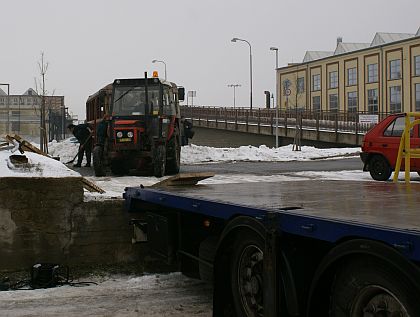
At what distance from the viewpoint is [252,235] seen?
445cm

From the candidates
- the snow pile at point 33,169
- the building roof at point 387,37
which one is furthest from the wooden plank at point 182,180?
the building roof at point 387,37

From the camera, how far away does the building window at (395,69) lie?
5999cm

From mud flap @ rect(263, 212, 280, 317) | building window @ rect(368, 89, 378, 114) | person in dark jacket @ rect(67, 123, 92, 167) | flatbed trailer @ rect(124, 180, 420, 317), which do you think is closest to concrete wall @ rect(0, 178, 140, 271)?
flatbed trailer @ rect(124, 180, 420, 317)

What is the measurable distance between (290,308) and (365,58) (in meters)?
65.1

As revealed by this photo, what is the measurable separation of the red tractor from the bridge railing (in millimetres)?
21542

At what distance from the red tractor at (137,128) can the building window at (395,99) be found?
48629 millimetres

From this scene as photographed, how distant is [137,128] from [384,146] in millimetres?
6297

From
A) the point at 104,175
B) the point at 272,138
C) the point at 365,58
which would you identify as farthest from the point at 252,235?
the point at 365,58

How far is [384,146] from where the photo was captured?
14.0 meters

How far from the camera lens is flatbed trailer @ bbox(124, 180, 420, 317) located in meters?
3.06

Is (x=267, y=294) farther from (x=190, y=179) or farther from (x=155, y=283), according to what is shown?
(x=190, y=179)

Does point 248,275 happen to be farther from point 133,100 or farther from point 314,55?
point 314,55

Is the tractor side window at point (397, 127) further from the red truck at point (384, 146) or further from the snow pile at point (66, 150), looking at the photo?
the snow pile at point (66, 150)

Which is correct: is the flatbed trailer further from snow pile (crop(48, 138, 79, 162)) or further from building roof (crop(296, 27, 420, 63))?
building roof (crop(296, 27, 420, 63))
